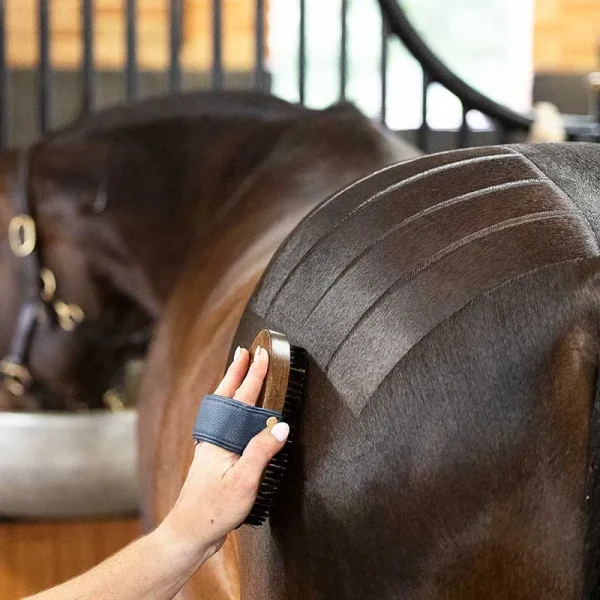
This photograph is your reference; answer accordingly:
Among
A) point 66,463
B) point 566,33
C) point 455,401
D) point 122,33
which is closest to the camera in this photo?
point 455,401

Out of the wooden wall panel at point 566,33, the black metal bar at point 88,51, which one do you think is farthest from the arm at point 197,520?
the wooden wall panel at point 566,33

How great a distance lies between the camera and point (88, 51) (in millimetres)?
1594

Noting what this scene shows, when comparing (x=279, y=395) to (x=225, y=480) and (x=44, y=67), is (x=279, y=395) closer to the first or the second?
(x=225, y=480)

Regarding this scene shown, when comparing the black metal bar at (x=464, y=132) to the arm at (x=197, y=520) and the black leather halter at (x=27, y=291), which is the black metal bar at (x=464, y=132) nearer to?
the black leather halter at (x=27, y=291)

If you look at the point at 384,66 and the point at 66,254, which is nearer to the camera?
the point at 66,254

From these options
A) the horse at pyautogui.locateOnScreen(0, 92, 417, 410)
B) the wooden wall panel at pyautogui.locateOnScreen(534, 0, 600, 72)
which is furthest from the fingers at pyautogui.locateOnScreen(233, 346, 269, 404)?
the wooden wall panel at pyautogui.locateOnScreen(534, 0, 600, 72)

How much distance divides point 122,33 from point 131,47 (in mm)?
2439

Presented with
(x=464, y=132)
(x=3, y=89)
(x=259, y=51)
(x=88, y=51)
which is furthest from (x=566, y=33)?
(x=3, y=89)

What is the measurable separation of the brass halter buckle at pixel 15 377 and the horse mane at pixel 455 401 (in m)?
0.86

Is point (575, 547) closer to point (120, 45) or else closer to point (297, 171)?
point (297, 171)

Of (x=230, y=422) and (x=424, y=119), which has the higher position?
(x=230, y=422)

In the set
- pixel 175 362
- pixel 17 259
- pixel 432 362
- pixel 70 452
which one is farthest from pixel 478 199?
pixel 70 452

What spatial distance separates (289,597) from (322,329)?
15cm

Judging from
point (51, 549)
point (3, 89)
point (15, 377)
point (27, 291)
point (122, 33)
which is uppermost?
point (3, 89)
